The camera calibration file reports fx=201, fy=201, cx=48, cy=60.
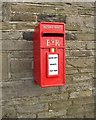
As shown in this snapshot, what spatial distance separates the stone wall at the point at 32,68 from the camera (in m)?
2.12

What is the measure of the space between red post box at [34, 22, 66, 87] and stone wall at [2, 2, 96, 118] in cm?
31

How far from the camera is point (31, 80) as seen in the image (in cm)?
218

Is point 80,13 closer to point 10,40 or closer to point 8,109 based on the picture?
point 10,40

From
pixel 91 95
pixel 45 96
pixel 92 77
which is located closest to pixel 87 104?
pixel 91 95

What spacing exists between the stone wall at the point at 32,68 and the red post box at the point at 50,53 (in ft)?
1.01

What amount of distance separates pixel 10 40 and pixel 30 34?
22 centimetres

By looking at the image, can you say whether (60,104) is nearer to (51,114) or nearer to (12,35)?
(51,114)

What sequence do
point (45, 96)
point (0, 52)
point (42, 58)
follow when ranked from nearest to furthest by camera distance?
1. point (42, 58)
2. point (0, 52)
3. point (45, 96)

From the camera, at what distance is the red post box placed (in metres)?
1.87

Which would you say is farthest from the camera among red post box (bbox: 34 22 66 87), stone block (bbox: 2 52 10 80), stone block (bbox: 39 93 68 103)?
stone block (bbox: 39 93 68 103)

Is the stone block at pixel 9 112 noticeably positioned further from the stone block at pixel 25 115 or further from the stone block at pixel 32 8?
the stone block at pixel 32 8

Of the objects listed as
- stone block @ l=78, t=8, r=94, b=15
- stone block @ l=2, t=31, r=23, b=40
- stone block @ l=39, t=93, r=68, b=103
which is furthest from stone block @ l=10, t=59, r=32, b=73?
stone block @ l=78, t=8, r=94, b=15

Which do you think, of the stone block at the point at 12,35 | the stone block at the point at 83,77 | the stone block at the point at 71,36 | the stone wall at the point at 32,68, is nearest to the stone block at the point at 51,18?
the stone wall at the point at 32,68

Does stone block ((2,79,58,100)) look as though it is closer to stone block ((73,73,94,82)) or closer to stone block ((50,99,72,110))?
stone block ((50,99,72,110))
